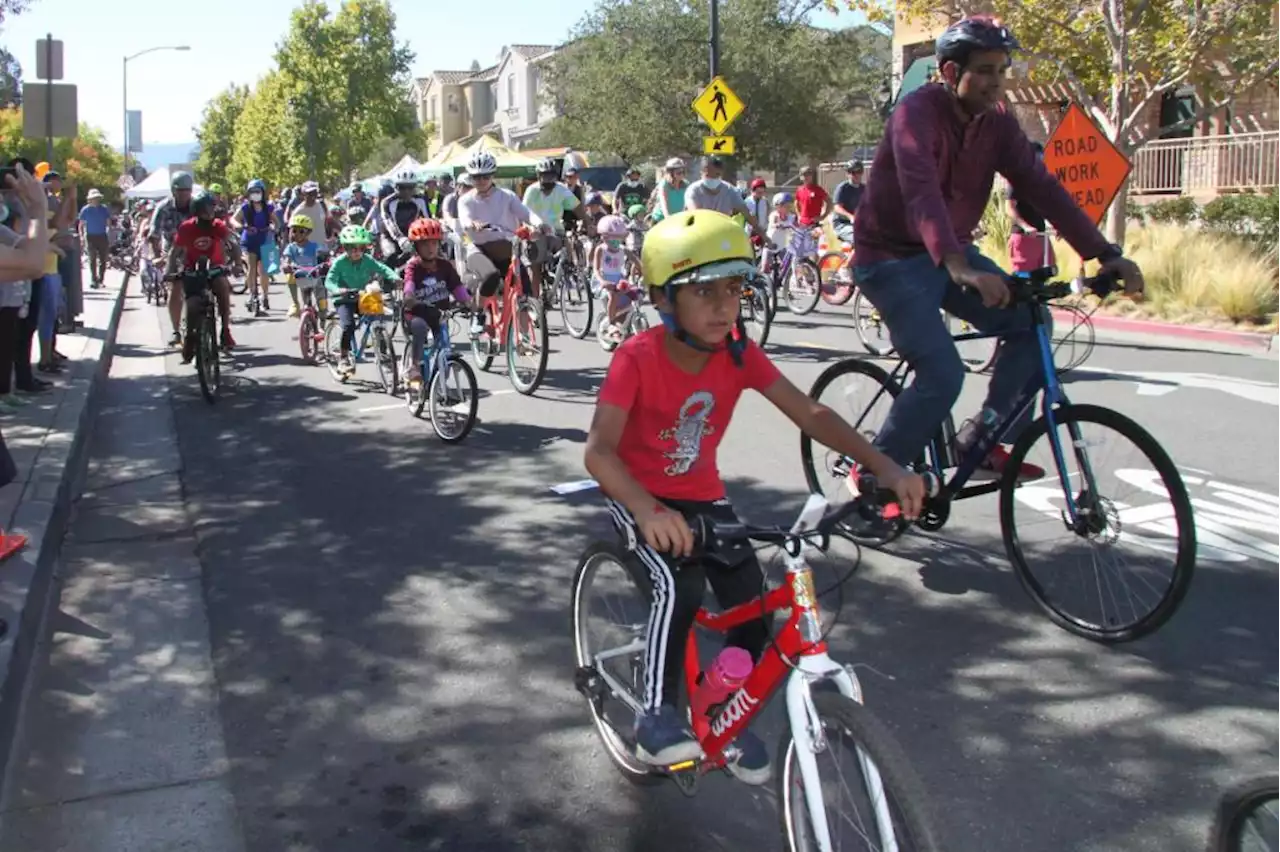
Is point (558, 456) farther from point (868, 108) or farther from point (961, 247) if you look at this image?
point (868, 108)

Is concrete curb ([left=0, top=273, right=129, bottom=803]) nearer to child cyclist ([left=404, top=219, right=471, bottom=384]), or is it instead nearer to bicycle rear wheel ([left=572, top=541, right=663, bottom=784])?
bicycle rear wheel ([left=572, top=541, right=663, bottom=784])

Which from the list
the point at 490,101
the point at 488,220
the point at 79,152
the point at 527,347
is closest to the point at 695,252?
the point at 527,347

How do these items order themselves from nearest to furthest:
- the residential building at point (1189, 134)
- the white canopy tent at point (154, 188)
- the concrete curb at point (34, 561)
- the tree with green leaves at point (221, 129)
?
1. the concrete curb at point (34, 561)
2. the residential building at point (1189, 134)
3. the white canopy tent at point (154, 188)
4. the tree with green leaves at point (221, 129)

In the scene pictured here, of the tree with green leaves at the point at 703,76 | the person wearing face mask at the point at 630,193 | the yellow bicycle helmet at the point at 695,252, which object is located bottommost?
the yellow bicycle helmet at the point at 695,252

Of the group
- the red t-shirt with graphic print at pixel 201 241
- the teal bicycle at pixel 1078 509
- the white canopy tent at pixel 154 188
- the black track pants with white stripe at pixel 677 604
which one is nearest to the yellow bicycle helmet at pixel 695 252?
the black track pants with white stripe at pixel 677 604

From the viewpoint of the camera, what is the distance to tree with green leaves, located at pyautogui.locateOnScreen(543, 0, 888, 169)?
47000 millimetres

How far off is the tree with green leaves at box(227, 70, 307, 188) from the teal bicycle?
219 ft

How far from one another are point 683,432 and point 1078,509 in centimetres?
188

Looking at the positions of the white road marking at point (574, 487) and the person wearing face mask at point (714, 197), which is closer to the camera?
the white road marking at point (574, 487)

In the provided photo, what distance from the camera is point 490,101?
10044cm

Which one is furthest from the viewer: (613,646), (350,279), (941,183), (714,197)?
(714,197)

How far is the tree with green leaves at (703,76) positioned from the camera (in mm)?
47000

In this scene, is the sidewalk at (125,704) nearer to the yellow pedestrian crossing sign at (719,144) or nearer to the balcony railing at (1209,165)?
the yellow pedestrian crossing sign at (719,144)

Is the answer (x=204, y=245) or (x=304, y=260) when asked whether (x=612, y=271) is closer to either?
(x=204, y=245)
